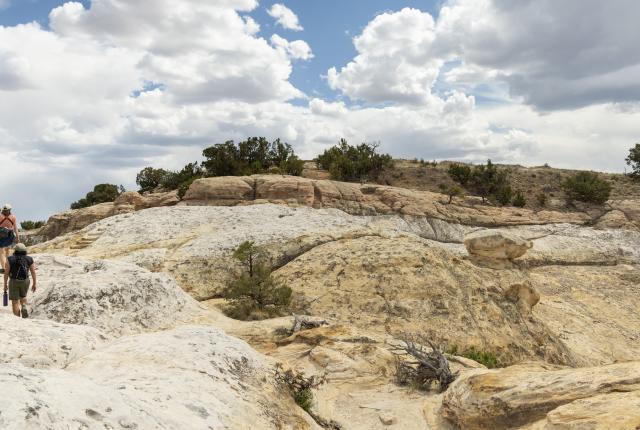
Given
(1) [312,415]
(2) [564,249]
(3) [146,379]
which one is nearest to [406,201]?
(2) [564,249]

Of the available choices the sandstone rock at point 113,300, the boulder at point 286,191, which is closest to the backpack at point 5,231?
the sandstone rock at point 113,300

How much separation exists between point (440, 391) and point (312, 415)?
2823 mm

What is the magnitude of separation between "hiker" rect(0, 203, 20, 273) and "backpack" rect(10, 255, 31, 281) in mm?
3533

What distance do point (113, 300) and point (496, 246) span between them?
17.6 metres

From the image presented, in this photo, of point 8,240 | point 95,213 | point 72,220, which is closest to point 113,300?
point 8,240

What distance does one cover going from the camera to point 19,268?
36.1ft

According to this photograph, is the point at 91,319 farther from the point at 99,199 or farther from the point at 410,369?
the point at 99,199

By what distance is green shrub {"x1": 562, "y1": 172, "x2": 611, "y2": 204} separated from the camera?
141ft

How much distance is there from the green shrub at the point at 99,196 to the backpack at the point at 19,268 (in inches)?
Result: 1684

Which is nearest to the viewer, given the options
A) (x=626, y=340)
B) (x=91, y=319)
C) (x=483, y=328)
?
(x=91, y=319)

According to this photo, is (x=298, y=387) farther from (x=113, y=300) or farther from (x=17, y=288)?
(x=17, y=288)

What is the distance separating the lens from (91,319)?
11.5 meters

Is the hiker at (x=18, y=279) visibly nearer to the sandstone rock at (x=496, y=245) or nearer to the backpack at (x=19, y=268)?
the backpack at (x=19, y=268)

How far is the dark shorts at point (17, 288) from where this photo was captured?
10.9 m
